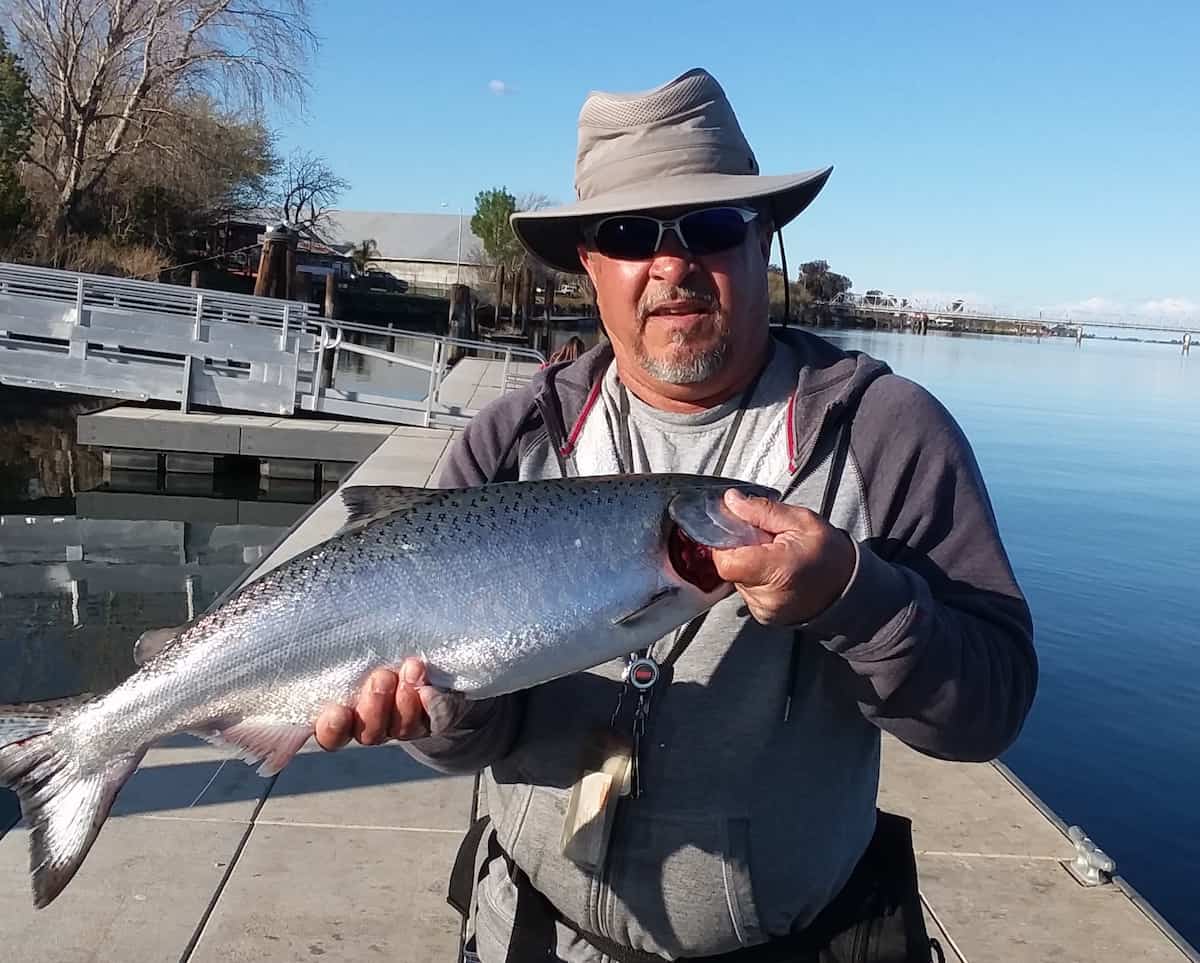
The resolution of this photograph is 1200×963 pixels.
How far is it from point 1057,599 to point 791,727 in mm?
11276

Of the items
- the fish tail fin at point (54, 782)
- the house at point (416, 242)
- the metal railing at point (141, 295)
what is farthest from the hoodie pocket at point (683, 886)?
the house at point (416, 242)

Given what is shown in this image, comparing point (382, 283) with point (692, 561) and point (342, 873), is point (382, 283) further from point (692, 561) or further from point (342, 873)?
point (692, 561)

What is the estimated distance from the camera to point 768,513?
6.17 ft

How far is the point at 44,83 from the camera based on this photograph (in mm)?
39812

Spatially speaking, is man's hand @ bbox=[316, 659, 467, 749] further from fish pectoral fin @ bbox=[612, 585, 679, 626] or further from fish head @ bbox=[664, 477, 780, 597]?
fish head @ bbox=[664, 477, 780, 597]

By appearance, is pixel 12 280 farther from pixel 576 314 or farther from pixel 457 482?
pixel 576 314

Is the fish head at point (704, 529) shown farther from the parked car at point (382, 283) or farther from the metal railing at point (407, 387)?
the parked car at point (382, 283)

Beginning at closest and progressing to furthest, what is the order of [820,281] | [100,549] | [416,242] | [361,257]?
[100,549] < [361,257] < [416,242] < [820,281]

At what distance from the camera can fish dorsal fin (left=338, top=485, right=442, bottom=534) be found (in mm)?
2428

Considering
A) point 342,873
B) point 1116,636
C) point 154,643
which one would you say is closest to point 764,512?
point 154,643

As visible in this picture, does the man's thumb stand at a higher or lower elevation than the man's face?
lower

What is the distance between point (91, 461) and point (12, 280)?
18.2ft

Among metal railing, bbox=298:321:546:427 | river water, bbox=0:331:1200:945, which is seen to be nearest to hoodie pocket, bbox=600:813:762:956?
river water, bbox=0:331:1200:945

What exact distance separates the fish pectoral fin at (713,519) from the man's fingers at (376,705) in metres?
0.67
